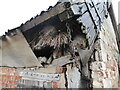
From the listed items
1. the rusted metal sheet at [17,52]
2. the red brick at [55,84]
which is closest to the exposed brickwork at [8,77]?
the rusted metal sheet at [17,52]

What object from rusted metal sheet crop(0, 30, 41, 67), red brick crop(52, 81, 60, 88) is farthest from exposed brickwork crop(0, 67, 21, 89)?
red brick crop(52, 81, 60, 88)

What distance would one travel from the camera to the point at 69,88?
2.36 m

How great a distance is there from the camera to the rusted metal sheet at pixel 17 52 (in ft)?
8.94

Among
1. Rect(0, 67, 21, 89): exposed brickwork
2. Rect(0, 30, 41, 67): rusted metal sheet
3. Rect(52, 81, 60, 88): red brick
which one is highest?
Rect(0, 30, 41, 67): rusted metal sheet

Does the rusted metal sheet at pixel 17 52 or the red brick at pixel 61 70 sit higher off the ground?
the rusted metal sheet at pixel 17 52

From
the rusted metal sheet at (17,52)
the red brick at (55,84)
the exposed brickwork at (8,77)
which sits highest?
the rusted metal sheet at (17,52)

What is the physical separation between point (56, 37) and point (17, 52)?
785 mm

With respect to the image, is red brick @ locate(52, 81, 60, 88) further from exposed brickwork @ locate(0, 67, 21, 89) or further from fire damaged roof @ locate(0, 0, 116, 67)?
exposed brickwork @ locate(0, 67, 21, 89)

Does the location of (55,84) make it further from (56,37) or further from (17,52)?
(17,52)

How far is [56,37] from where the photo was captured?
107 inches

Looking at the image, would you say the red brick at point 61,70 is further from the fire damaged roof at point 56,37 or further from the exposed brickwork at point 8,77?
the exposed brickwork at point 8,77

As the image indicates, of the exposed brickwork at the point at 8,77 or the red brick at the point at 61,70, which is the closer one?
the red brick at the point at 61,70

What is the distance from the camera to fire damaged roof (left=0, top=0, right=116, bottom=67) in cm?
249

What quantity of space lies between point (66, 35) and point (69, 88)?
2.94 feet
